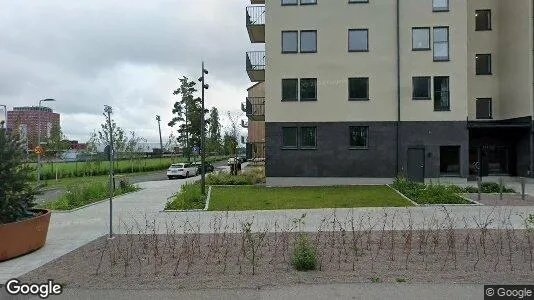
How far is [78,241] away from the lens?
408 inches

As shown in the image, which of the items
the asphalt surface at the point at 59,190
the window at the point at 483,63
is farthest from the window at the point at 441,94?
the asphalt surface at the point at 59,190

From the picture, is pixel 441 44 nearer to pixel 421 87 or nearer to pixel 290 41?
pixel 421 87

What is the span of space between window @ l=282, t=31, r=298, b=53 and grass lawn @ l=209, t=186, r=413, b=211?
9.34 metres

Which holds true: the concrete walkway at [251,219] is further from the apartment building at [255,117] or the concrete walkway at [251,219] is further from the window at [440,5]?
the window at [440,5]

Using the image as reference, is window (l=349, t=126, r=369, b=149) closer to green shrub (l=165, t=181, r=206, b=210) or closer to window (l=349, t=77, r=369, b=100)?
window (l=349, t=77, r=369, b=100)

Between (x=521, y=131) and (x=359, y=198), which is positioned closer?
(x=359, y=198)

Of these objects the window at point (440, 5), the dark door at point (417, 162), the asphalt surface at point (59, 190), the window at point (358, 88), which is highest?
the window at point (440, 5)

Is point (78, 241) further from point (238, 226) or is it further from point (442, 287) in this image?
point (442, 287)

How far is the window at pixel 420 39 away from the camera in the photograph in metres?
25.9

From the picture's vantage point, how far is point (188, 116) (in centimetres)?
5934

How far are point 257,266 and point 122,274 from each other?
231cm

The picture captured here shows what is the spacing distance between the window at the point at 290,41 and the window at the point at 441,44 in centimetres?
857

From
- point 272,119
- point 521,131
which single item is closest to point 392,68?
point 272,119

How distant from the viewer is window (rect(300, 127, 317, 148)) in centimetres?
2603
